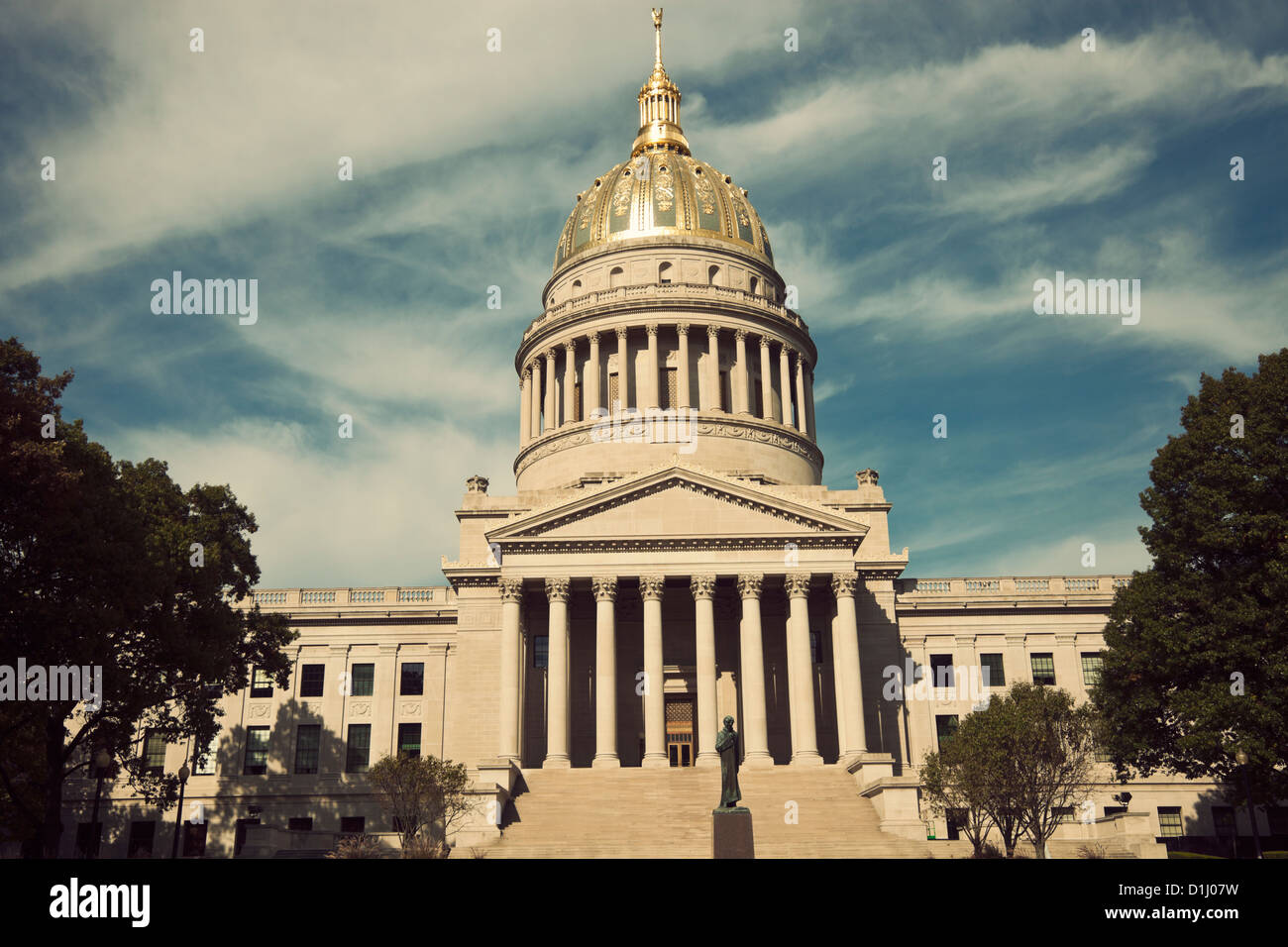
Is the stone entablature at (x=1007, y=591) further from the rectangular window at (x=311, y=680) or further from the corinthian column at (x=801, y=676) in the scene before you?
the rectangular window at (x=311, y=680)

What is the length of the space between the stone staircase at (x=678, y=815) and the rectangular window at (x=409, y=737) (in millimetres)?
13224

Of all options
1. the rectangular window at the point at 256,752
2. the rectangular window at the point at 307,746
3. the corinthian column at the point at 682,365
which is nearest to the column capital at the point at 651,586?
the rectangular window at the point at 307,746

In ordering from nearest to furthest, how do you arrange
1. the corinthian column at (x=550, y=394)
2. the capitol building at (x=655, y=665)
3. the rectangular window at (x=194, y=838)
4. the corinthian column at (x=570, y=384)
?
the capitol building at (x=655, y=665)
the rectangular window at (x=194, y=838)
the corinthian column at (x=570, y=384)
the corinthian column at (x=550, y=394)

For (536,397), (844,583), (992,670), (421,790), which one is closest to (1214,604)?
(844,583)

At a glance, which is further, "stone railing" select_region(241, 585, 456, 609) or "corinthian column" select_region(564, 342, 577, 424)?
"corinthian column" select_region(564, 342, 577, 424)

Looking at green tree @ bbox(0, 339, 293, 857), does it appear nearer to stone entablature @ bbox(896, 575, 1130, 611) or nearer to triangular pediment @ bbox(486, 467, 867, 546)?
triangular pediment @ bbox(486, 467, 867, 546)

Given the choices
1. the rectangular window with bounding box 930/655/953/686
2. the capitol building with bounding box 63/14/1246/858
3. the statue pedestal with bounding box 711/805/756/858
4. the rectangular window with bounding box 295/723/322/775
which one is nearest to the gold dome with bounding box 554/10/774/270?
the capitol building with bounding box 63/14/1246/858

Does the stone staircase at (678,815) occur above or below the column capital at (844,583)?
below

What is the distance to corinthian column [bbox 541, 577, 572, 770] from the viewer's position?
48594 mm

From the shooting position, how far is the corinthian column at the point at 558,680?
4859 centimetres

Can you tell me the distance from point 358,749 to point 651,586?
19721 millimetres

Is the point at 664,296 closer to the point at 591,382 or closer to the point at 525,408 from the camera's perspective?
the point at 591,382

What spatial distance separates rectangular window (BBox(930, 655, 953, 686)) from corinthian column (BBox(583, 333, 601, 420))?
85.1 ft
